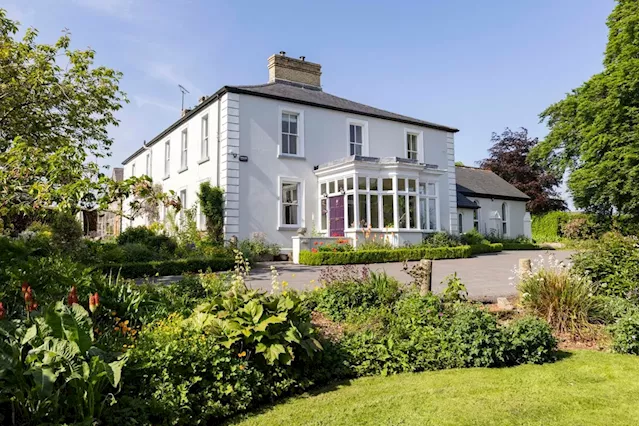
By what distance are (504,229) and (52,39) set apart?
27.1 metres

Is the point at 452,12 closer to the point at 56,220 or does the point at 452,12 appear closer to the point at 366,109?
the point at 56,220

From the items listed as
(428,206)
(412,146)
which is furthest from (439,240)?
(412,146)

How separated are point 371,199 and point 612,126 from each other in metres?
14.7

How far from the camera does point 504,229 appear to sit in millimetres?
29000

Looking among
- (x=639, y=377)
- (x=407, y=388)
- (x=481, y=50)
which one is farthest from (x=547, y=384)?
(x=481, y=50)

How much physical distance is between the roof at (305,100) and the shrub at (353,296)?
12365mm

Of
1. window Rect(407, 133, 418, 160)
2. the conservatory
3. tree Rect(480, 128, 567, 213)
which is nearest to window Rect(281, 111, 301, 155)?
the conservatory

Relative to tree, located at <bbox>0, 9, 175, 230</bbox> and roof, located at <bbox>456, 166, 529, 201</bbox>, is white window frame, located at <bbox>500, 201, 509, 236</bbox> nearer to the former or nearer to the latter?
roof, located at <bbox>456, 166, 529, 201</bbox>

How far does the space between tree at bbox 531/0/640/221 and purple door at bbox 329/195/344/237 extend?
14.4 meters

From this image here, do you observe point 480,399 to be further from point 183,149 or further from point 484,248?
point 183,149

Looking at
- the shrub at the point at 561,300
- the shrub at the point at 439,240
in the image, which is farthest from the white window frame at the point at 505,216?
the shrub at the point at 561,300

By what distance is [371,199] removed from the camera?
707 inches

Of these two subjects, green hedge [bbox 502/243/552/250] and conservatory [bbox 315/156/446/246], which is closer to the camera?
conservatory [bbox 315/156/446/246]

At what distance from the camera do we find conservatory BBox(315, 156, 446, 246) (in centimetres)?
1736
